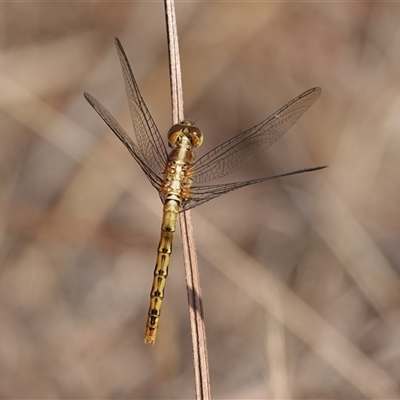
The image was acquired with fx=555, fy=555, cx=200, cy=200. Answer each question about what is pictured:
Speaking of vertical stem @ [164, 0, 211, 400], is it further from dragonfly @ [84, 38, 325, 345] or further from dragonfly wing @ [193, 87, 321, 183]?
dragonfly wing @ [193, 87, 321, 183]

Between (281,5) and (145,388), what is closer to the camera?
(145,388)

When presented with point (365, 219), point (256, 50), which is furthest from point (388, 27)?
point (365, 219)

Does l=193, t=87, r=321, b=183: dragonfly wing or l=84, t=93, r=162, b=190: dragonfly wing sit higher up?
l=193, t=87, r=321, b=183: dragonfly wing

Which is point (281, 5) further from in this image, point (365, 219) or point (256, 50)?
point (365, 219)

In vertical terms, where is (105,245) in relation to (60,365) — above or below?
above

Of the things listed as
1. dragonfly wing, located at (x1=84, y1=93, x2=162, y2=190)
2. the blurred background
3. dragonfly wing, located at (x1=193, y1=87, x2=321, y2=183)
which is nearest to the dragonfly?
dragonfly wing, located at (x1=193, y1=87, x2=321, y2=183)
